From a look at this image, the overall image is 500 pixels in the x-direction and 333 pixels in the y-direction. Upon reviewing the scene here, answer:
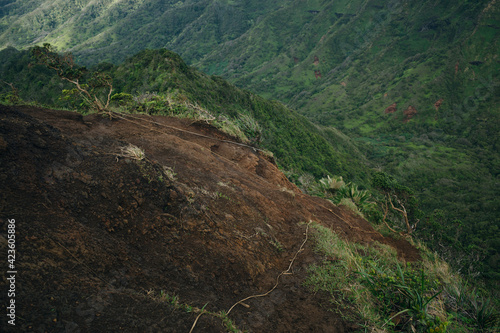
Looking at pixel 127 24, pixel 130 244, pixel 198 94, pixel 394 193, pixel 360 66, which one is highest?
pixel 127 24

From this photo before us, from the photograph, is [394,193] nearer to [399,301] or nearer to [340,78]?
[399,301]

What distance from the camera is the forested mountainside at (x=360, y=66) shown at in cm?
5725

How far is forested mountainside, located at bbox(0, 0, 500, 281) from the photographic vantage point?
57.2 meters

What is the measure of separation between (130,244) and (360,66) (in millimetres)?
148920

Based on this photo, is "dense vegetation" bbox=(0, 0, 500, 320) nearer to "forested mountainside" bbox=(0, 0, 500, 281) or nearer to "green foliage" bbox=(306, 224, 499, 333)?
"forested mountainside" bbox=(0, 0, 500, 281)

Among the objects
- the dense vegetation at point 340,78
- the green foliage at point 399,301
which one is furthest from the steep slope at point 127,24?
the green foliage at point 399,301

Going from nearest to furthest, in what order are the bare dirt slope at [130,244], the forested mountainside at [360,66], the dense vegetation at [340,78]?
1. the bare dirt slope at [130,244]
2. the dense vegetation at [340,78]
3. the forested mountainside at [360,66]

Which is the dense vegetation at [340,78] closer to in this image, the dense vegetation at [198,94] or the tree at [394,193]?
the dense vegetation at [198,94]

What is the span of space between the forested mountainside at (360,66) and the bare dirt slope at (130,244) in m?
19.9

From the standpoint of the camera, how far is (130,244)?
3.36 m

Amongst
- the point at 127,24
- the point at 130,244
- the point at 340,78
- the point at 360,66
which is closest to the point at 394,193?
the point at 130,244

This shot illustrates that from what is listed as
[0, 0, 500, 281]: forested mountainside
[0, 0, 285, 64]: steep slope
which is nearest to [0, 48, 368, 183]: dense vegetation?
[0, 0, 500, 281]: forested mountainside

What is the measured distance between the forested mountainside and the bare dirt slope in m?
19.9

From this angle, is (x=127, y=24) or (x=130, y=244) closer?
(x=130, y=244)
